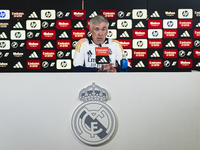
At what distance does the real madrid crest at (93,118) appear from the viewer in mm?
791

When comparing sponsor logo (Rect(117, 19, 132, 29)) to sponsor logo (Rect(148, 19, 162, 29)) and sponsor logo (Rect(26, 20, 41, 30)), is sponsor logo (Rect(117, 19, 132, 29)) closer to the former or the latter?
sponsor logo (Rect(148, 19, 162, 29))

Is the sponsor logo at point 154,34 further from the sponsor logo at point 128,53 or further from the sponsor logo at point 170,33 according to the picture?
the sponsor logo at point 128,53

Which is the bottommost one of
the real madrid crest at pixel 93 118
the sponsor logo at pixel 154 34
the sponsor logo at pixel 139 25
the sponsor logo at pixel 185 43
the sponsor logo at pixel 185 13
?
the real madrid crest at pixel 93 118

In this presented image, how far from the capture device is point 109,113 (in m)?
0.80

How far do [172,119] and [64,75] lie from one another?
18.1 inches

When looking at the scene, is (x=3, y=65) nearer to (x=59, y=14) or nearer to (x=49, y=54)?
(x=49, y=54)

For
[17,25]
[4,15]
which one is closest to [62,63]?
[17,25]

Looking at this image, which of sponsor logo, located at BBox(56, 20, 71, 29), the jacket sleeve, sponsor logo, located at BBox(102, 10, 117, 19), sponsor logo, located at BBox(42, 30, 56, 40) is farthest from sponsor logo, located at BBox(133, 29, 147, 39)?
the jacket sleeve

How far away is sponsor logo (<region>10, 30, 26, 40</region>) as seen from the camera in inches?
128

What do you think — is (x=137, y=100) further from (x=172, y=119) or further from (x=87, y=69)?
(x=87, y=69)

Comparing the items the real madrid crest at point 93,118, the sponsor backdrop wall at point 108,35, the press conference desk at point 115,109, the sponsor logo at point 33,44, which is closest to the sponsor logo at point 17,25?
the sponsor backdrop wall at point 108,35

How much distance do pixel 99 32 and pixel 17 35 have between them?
195 cm

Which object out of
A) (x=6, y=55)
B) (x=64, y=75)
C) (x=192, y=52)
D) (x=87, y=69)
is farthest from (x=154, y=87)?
(x=6, y=55)

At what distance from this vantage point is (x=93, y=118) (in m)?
0.80
